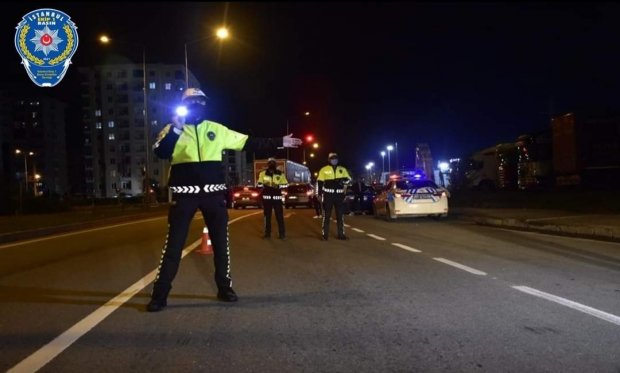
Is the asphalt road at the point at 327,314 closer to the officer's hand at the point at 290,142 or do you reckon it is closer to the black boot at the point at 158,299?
the black boot at the point at 158,299

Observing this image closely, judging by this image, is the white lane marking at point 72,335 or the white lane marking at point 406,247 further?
the white lane marking at point 406,247

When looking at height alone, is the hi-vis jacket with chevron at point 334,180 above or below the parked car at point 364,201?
above

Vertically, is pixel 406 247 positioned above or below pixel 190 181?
below

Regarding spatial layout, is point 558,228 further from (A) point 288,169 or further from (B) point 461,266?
(A) point 288,169

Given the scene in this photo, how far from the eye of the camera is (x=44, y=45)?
892 inches

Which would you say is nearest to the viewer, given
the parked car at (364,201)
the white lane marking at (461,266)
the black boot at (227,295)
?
the black boot at (227,295)

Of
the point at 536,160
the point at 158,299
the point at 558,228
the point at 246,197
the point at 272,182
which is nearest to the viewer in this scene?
the point at 158,299

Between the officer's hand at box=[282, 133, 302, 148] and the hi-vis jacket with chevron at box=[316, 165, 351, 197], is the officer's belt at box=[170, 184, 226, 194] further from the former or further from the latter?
the hi-vis jacket with chevron at box=[316, 165, 351, 197]

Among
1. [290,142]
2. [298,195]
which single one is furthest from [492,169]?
[290,142]

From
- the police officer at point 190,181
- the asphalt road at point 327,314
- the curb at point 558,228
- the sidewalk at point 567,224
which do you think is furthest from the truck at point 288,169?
the police officer at point 190,181

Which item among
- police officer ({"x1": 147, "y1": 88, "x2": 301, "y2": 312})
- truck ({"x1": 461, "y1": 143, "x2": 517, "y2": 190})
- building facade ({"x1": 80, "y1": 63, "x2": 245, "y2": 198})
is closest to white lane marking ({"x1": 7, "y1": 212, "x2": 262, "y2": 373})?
→ police officer ({"x1": 147, "y1": 88, "x2": 301, "y2": 312})

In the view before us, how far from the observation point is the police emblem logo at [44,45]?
22.1m

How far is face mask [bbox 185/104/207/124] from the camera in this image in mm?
6188

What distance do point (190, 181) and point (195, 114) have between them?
27.0 inches
